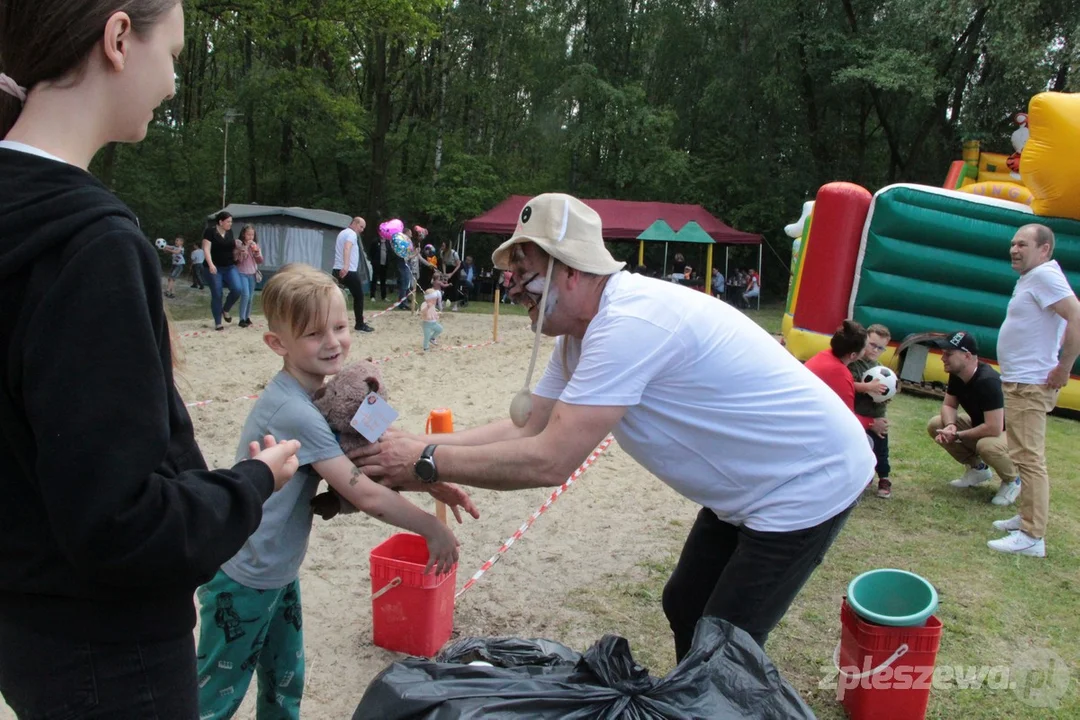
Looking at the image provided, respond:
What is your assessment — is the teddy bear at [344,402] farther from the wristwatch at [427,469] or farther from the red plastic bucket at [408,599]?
the red plastic bucket at [408,599]

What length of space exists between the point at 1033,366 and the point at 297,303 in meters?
4.81

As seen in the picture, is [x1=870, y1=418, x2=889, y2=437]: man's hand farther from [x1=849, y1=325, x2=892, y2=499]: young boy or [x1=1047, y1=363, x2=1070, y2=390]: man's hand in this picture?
[x1=1047, y1=363, x2=1070, y2=390]: man's hand

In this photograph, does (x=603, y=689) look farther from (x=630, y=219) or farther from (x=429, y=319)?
(x=630, y=219)

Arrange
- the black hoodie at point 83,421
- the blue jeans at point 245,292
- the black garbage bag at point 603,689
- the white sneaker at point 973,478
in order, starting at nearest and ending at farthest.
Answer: the black hoodie at point 83,421 → the black garbage bag at point 603,689 → the white sneaker at point 973,478 → the blue jeans at point 245,292

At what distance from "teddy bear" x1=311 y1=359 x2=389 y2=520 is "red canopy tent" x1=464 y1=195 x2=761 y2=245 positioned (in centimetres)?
1937

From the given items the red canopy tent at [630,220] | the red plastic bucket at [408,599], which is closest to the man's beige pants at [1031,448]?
the red plastic bucket at [408,599]

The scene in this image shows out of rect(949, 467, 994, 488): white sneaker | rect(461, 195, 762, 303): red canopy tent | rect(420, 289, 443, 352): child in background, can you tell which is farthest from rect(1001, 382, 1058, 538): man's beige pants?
rect(461, 195, 762, 303): red canopy tent

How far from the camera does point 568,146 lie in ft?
94.4

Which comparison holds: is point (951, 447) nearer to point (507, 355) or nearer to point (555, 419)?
point (555, 419)

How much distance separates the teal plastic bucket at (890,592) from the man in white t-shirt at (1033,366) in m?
2.41

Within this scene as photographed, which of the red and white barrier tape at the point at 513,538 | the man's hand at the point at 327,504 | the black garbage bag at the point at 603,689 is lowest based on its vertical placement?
the red and white barrier tape at the point at 513,538

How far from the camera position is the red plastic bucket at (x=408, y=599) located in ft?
10.6

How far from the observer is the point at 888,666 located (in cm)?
301

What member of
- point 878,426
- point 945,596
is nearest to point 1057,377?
point 878,426
